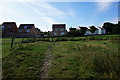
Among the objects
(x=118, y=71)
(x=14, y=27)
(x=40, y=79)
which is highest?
(x=14, y=27)

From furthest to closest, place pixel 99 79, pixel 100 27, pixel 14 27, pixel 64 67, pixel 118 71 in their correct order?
1. pixel 100 27
2. pixel 14 27
3. pixel 64 67
4. pixel 118 71
5. pixel 99 79

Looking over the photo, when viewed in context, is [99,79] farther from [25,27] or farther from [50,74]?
[25,27]

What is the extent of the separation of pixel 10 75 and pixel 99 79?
124 inches

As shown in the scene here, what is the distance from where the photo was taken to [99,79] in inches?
121

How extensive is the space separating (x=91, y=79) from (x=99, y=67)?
2.75ft

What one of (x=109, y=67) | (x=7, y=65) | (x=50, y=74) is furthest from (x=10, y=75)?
(x=109, y=67)

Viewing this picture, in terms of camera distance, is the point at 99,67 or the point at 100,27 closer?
the point at 99,67

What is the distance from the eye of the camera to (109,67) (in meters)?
3.64

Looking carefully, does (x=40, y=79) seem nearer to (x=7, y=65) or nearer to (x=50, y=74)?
(x=50, y=74)

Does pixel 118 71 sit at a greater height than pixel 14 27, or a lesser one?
lesser

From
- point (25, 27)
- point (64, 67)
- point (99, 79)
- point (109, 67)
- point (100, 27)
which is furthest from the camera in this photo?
point (100, 27)

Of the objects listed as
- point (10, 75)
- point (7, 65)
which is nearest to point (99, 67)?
point (10, 75)

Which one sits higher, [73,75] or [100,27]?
[100,27]

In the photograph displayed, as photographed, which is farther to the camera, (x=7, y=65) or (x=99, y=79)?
(x=7, y=65)
